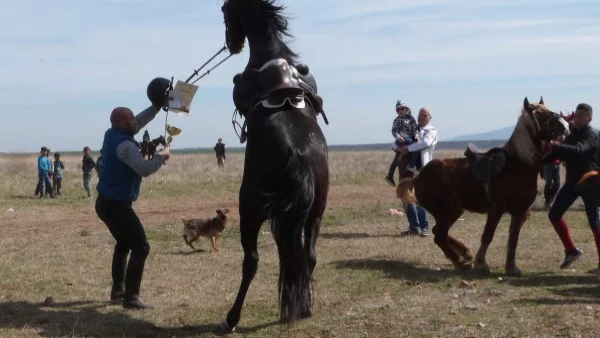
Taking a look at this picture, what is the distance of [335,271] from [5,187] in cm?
2172

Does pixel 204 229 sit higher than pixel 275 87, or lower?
lower

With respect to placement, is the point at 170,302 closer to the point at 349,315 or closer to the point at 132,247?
the point at 132,247

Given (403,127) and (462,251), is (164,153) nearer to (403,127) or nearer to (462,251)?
(462,251)

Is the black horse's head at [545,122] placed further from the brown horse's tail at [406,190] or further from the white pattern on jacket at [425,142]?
the white pattern on jacket at [425,142]

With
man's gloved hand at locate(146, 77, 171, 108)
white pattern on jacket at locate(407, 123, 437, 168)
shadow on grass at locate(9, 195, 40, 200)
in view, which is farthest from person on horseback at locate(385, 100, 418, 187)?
shadow on grass at locate(9, 195, 40, 200)

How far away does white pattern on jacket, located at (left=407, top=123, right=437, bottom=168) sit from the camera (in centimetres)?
1227

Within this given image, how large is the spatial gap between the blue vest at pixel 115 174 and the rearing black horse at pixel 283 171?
49.8 inches

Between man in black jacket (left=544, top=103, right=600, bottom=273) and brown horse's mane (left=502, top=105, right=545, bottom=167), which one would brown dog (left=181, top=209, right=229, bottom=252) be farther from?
man in black jacket (left=544, top=103, right=600, bottom=273)

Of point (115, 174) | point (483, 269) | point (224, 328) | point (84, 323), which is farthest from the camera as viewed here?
point (483, 269)

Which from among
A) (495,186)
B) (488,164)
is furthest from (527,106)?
(495,186)

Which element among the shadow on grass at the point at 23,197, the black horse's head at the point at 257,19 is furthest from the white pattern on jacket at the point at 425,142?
the shadow on grass at the point at 23,197

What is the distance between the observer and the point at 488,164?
948 centimetres

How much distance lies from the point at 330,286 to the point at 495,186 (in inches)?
89.2

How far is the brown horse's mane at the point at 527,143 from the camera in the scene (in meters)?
9.27
